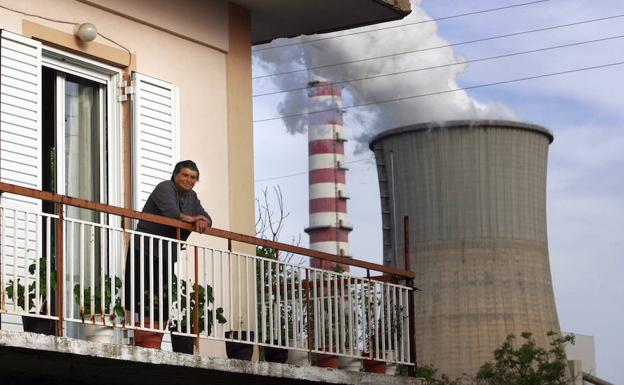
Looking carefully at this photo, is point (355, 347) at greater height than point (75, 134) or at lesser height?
lesser

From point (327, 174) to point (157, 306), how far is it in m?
56.7

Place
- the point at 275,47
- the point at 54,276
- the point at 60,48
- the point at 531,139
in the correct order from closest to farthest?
1. the point at 54,276
2. the point at 60,48
3. the point at 531,139
4. the point at 275,47

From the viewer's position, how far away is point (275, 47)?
4956 cm

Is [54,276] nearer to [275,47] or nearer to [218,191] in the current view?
[218,191]

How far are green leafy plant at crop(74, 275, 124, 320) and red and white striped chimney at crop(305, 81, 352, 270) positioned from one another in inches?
2160

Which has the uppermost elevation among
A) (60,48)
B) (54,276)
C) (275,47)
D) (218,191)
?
(275,47)

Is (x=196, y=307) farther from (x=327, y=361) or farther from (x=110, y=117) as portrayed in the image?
(x=110, y=117)

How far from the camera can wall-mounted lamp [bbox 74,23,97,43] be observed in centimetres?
995

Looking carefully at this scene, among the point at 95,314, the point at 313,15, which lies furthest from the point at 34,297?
the point at 313,15

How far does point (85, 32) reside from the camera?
9.95 m

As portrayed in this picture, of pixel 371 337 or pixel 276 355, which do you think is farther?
pixel 371 337

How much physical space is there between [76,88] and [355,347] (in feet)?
9.71

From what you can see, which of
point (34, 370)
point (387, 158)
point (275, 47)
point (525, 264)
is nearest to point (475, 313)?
point (525, 264)

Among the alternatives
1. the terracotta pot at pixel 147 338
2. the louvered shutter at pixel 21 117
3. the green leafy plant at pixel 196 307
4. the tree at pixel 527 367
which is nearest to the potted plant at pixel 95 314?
the terracotta pot at pixel 147 338
